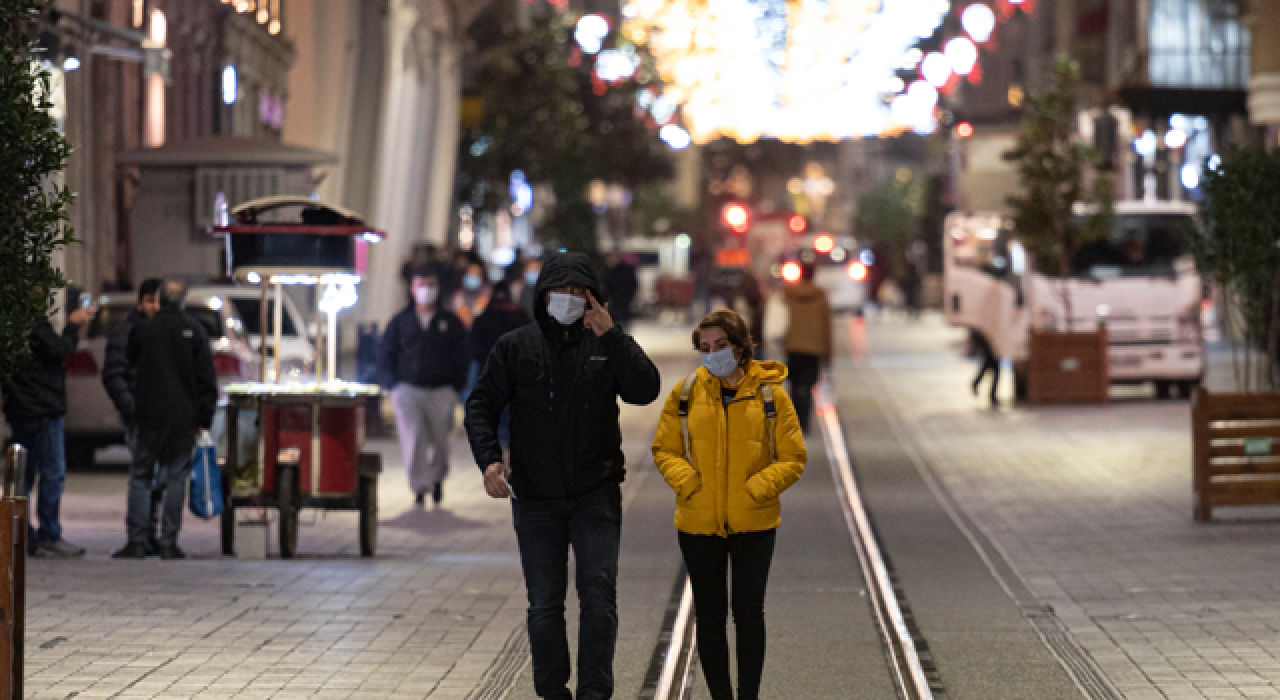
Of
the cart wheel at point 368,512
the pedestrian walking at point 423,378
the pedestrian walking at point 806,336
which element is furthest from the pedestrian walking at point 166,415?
the pedestrian walking at point 806,336

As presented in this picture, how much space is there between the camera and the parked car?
16.6 meters

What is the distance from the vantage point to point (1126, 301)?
25125 millimetres

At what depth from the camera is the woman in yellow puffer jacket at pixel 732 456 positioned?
680cm

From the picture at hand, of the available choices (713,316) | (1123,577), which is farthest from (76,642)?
(1123,577)

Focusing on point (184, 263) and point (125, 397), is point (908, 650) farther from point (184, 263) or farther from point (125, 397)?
point (184, 263)

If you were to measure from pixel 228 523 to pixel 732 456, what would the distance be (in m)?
6.12

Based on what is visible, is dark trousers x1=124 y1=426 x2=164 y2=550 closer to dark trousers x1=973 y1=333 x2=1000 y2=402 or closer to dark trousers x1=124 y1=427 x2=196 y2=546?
dark trousers x1=124 y1=427 x2=196 y2=546

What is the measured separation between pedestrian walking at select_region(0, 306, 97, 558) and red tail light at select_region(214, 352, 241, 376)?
441 centimetres

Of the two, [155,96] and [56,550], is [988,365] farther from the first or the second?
[56,550]

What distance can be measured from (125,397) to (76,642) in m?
3.83

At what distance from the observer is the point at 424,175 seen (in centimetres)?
4144

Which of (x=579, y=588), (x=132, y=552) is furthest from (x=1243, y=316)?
(x=579, y=588)

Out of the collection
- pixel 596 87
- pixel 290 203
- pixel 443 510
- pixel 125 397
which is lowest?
Answer: pixel 443 510

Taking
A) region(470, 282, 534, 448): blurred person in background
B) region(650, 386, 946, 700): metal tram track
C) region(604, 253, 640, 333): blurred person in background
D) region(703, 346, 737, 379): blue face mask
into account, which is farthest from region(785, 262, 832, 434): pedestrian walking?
region(604, 253, 640, 333): blurred person in background
